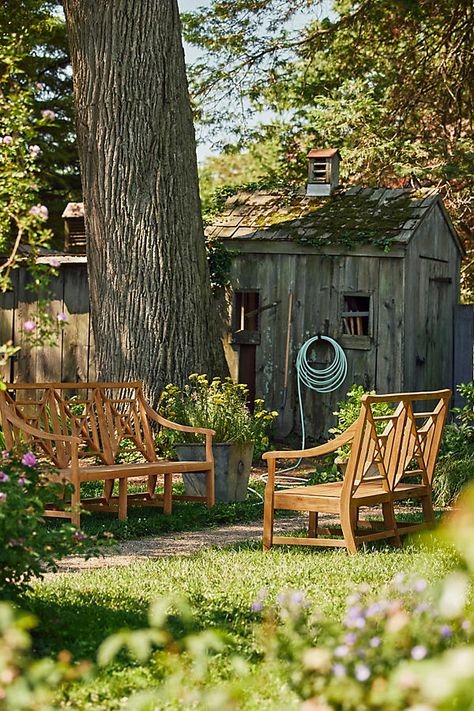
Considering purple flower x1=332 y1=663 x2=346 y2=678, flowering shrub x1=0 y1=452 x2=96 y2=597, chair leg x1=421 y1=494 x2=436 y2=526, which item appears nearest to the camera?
purple flower x1=332 y1=663 x2=346 y2=678

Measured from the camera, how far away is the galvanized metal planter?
9.84 metres

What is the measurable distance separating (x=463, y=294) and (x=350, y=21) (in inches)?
269

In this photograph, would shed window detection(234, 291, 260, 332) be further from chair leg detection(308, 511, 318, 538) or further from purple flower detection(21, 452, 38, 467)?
purple flower detection(21, 452, 38, 467)

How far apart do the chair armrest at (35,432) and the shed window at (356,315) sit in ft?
21.0

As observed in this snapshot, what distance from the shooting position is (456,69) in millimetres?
18219

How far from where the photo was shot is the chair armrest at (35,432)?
25.7 feet

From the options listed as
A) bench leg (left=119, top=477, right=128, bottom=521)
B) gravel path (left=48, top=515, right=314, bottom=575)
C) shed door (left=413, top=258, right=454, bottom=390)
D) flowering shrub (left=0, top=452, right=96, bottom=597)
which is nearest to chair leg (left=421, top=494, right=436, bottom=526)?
gravel path (left=48, top=515, right=314, bottom=575)

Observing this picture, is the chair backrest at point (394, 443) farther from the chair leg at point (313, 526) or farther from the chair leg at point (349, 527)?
the chair leg at point (313, 526)

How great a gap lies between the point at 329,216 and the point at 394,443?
24.0 ft

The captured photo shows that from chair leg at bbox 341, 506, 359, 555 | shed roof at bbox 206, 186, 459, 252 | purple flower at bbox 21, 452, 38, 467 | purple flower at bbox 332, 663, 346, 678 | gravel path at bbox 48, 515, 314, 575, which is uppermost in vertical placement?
shed roof at bbox 206, 186, 459, 252

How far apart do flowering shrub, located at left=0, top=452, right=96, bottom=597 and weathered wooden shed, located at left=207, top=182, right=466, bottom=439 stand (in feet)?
29.3

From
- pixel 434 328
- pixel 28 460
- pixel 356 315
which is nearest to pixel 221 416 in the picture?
pixel 356 315

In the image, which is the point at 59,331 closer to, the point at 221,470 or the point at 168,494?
the point at 221,470

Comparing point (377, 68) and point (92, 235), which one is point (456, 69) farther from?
point (92, 235)
